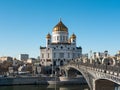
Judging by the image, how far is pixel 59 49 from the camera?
9650 centimetres

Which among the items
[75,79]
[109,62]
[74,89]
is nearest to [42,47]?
[75,79]

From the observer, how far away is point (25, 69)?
94.1 m

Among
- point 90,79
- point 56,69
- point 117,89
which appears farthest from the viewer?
point 56,69

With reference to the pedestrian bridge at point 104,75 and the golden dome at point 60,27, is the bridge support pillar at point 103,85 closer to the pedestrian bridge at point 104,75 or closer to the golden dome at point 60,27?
the pedestrian bridge at point 104,75

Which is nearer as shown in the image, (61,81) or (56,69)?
(61,81)

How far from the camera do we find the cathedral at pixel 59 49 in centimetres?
9600

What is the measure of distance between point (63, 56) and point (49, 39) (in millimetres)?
6959

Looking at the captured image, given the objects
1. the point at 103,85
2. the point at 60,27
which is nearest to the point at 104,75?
the point at 103,85

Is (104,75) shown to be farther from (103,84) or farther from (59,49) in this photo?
(59,49)

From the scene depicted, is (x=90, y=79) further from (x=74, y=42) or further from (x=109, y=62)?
(x=74, y=42)

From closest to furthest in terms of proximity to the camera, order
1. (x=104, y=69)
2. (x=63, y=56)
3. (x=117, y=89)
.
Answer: (x=104, y=69), (x=117, y=89), (x=63, y=56)

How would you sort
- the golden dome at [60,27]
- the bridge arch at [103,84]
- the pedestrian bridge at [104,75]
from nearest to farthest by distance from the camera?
the pedestrian bridge at [104,75]
the bridge arch at [103,84]
the golden dome at [60,27]

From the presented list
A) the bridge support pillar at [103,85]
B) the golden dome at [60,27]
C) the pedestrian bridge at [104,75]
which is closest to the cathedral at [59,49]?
the golden dome at [60,27]

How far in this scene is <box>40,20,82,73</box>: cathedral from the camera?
3780 inches
